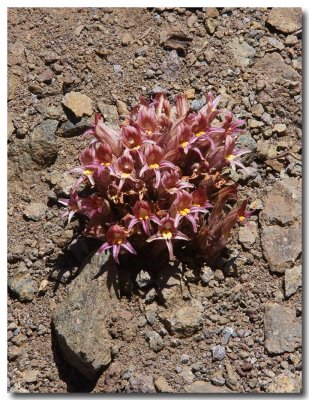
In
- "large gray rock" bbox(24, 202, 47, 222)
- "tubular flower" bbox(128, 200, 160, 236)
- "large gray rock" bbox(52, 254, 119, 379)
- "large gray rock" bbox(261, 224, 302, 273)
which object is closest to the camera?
"tubular flower" bbox(128, 200, 160, 236)

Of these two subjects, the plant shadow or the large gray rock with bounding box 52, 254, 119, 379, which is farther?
the plant shadow

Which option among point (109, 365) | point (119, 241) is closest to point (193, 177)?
point (119, 241)

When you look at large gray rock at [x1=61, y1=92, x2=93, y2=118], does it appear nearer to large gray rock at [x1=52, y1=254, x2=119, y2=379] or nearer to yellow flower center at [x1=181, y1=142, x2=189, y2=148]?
yellow flower center at [x1=181, y1=142, x2=189, y2=148]

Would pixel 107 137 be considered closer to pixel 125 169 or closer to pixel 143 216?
pixel 125 169

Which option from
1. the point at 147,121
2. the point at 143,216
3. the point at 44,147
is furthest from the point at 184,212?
the point at 44,147

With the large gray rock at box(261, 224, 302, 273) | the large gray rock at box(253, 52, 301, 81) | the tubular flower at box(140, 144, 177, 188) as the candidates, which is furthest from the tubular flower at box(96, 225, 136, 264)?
the large gray rock at box(253, 52, 301, 81)

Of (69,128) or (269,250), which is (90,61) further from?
(269,250)

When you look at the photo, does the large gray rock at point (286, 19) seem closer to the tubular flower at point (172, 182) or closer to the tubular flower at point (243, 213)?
the tubular flower at point (243, 213)
